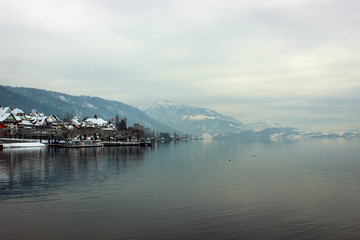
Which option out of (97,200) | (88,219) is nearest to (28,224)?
(88,219)

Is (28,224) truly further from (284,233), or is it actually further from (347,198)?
(347,198)

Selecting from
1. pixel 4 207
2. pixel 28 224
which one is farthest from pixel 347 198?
pixel 4 207

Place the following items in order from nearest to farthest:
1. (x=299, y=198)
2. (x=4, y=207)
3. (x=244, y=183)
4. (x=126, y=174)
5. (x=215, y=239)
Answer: (x=215, y=239), (x=4, y=207), (x=299, y=198), (x=244, y=183), (x=126, y=174)

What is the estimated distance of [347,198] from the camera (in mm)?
47656

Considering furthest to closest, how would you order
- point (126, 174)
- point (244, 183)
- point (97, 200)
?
point (126, 174)
point (244, 183)
point (97, 200)

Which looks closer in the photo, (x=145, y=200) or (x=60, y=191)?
(x=145, y=200)

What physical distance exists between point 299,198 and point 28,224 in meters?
35.6

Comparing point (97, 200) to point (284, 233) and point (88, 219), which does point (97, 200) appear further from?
point (284, 233)

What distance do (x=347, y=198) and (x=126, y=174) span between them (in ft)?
143

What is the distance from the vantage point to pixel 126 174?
7188 cm

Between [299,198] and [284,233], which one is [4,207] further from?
[299,198]

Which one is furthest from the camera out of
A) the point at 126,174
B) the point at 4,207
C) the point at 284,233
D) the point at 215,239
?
the point at 126,174

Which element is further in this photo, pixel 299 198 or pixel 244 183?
pixel 244 183

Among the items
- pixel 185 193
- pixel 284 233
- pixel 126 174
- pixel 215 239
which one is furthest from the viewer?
pixel 126 174
